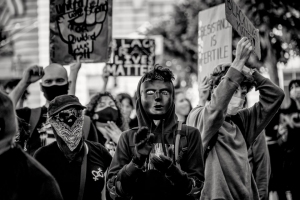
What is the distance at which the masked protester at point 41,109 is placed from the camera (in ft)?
20.1

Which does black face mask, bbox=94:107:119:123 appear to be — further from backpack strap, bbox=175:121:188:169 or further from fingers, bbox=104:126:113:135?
backpack strap, bbox=175:121:188:169

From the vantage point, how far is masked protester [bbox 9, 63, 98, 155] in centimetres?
614

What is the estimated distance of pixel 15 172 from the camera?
340 cm

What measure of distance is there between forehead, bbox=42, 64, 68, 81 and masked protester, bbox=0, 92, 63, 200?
11.0 ft

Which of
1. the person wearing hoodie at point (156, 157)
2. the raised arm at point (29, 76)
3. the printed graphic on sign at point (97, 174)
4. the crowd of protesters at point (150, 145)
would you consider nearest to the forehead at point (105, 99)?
the crowd of protesters at point (150, 145)

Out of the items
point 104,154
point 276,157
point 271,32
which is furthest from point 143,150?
point 271,32

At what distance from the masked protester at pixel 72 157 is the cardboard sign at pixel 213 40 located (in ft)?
10.2

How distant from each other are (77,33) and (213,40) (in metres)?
1.67

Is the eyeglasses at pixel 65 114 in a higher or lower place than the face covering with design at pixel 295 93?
lower

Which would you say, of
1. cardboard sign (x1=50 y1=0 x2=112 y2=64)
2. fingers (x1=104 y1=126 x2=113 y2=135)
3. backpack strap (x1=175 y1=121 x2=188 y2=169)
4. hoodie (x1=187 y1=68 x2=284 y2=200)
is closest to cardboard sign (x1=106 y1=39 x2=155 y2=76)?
cardboard sign (x1=50 y1=0 x2=112 y2=64)

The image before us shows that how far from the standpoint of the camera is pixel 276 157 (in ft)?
28.0

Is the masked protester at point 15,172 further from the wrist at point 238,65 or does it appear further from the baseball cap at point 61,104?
the wrist at point 238,65

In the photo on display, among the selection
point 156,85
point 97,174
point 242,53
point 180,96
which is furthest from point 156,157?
point 180,96

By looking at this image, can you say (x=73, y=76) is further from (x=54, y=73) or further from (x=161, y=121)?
(x=161, y=121)
